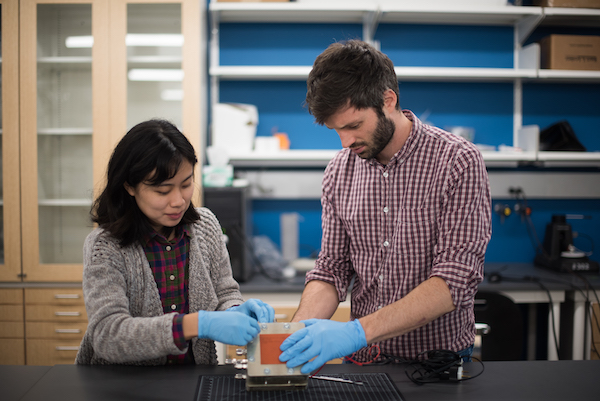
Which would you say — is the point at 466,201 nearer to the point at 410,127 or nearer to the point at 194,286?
the point at 410,127

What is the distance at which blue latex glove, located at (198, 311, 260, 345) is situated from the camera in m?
0.98

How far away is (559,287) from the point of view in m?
2.30

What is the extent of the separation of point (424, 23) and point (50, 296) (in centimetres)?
259

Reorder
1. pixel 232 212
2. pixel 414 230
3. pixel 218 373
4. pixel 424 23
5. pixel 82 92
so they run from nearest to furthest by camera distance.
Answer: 1. pixel 218 373
2. pixel 414 230
3. pixel 232 212
4. pixel 82 92
5. pixel 424 23

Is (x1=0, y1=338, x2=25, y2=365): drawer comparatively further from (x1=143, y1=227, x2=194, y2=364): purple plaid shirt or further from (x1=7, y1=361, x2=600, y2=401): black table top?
(x1=143, y1=227, x2=194, y2=364): purple plaid shirt

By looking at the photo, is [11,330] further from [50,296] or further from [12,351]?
[50,296]

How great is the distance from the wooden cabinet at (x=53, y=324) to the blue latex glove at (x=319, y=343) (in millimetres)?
1795

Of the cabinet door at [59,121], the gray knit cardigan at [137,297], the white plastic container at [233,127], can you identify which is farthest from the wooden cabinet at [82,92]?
the gray knit cardigan at [137,297]

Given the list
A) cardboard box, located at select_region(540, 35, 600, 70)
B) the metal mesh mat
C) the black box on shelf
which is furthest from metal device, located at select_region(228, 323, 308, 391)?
cardboard box, located at select_region(540, 35, 600, 70)

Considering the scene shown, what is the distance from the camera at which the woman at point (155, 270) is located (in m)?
1.01

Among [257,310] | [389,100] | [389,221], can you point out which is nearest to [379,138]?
[389,100]

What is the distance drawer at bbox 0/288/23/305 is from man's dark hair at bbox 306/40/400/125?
→ 205cm

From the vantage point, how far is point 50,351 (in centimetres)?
241

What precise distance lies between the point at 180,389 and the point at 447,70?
2.19m
